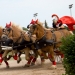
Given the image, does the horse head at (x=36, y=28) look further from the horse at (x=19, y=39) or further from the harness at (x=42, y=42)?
the horse at (x=19, y=39)

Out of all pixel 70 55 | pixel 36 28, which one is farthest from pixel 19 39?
pixel 70 55

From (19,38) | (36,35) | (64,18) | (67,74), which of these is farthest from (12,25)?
(67,74)

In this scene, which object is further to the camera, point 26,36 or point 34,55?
point 34,55

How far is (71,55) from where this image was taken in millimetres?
5199

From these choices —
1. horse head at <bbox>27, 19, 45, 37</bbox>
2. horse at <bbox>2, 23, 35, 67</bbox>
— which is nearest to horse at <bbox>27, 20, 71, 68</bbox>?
horse head at <bbox>27, 19, 45, 37</bbox>

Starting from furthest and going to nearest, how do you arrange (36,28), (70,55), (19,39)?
1. (19,39)
2. (36,28)
3. (70,55)

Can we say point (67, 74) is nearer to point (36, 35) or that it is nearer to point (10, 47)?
point (36, 35)

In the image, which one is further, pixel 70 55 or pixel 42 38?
pixel 42 38

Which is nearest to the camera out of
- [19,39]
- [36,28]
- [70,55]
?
[70,55]

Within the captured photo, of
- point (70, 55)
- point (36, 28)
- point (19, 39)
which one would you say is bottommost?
point (70, 55)

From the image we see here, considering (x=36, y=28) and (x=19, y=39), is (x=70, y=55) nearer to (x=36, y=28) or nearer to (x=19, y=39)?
(x=36, y=28)

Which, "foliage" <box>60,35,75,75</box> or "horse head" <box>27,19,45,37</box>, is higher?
"horse head" <box>27,19,45,37</box>

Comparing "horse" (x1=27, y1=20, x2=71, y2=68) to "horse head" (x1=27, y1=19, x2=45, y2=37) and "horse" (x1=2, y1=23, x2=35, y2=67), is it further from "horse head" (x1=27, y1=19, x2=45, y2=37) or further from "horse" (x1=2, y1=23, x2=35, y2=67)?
"horse" (x1=2, y1=23, x2=35, y2=67)

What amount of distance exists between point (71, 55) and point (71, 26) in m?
7.78
